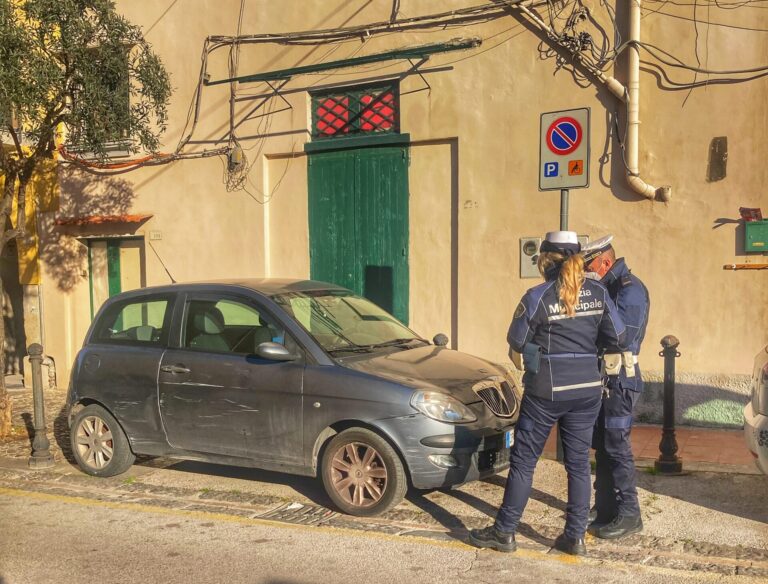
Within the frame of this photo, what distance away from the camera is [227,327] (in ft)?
22.7

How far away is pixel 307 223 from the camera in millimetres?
11195

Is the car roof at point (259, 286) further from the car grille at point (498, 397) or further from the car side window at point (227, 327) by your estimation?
the car grille at point (498, 397)

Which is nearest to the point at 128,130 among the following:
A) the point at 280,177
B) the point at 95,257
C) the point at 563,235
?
the point at 280,177

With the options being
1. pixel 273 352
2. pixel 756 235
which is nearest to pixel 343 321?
pixel 273 352

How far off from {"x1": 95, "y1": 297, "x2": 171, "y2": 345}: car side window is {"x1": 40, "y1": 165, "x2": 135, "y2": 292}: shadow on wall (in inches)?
218

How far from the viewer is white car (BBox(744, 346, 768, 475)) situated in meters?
5.24

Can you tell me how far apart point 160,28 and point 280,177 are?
3039mm

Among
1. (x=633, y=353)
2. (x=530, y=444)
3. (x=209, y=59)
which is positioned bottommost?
(x=530, y=444)

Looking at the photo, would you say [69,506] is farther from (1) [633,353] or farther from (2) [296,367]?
(1) [633,353]

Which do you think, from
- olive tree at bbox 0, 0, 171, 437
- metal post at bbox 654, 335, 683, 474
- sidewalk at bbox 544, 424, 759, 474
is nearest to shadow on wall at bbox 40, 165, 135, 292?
olive tree at bbox 0, 0, 171, 437

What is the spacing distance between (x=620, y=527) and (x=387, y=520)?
1.63 m

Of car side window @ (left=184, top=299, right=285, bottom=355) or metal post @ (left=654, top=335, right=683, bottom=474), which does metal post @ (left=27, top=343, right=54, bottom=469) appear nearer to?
car side window @ (left=184, top=299, right=285, bottom=355)

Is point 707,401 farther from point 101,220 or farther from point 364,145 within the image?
point 101,220

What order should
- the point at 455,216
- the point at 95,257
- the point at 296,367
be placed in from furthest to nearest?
1. the point at 95,257
2. the point at 455,216
3. the point at 296,367
